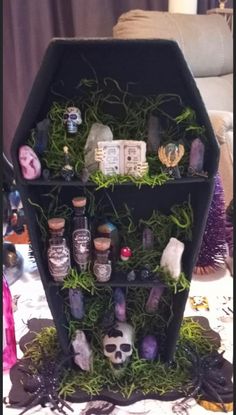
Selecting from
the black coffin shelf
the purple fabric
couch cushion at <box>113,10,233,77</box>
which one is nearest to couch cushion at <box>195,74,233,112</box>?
couch cushion at <box>113,10,233,77</box>

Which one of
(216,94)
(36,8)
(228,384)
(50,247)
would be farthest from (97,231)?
(36,8)

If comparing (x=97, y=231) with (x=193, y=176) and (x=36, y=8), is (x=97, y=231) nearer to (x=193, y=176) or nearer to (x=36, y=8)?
(x=193, y=176)

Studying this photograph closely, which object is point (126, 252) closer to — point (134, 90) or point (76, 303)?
point (76, 303)

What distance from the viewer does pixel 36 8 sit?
8.60 ft

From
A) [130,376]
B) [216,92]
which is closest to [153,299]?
[130,376]

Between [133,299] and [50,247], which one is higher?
[50,247]

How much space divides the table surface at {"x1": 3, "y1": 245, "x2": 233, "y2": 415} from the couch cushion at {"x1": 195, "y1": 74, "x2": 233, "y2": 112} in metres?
1.07

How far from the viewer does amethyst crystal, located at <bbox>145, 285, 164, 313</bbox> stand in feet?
3.20

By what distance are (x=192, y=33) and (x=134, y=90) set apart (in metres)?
1.57

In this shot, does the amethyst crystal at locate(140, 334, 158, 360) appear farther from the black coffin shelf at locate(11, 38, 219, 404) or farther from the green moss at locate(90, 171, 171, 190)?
the green moss at locate(90, 171, 171, 190)

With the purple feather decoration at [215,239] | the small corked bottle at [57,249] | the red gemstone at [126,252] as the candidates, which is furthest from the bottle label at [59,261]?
the purple feather decoration at [215,239]

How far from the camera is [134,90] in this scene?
833 millimetres

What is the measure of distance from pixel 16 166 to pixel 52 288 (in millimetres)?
284

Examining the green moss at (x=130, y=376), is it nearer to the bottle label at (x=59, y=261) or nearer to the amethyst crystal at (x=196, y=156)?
the bottle label at (x=59, y=261)
